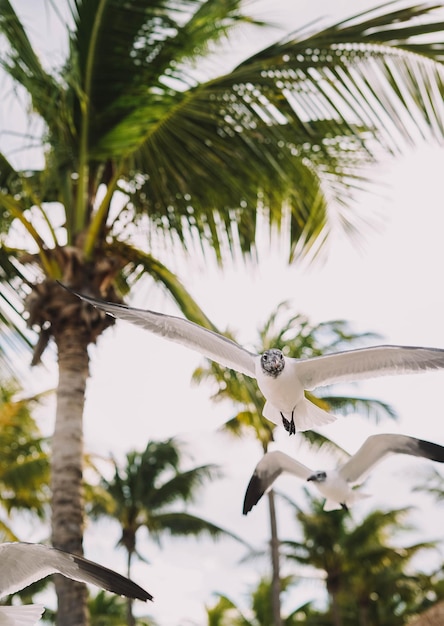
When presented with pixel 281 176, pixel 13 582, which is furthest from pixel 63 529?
pixel 281 176

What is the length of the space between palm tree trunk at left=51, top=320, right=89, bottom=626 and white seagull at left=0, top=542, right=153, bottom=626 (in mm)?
1116

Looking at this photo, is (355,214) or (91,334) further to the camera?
(355,214)

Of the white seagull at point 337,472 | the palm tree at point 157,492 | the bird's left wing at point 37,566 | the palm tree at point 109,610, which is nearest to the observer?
the bird's left wing at point 37,566

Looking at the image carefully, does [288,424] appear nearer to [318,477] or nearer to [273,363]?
[273,363]

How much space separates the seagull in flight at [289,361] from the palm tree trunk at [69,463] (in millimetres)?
1910

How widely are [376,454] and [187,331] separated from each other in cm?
144

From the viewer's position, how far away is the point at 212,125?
5.99 m

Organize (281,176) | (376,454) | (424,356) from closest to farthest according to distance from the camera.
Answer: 1. (424,356)
2. (376,454)
3. (281,176)

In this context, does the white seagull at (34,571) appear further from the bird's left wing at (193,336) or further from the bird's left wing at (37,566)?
the bird's left wing at (193,336)

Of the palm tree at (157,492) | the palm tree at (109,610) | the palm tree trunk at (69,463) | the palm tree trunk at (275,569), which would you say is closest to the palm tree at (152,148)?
the palm tree trunk at (69,463)

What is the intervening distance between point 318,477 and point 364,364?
97 centimetres

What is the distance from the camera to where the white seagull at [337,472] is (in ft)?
14.4

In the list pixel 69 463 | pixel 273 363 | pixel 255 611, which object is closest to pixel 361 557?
pixel 255 611

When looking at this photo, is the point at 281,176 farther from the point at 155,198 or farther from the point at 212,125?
the point at 155,198
